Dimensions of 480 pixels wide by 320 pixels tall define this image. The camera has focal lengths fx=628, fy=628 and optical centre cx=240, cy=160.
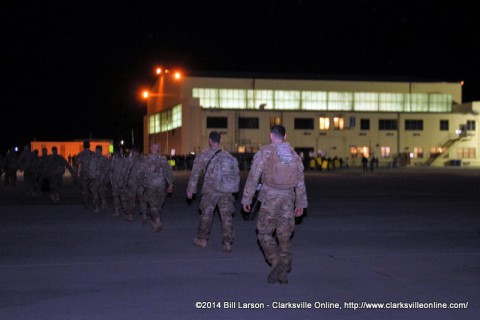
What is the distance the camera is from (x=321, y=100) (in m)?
77.6

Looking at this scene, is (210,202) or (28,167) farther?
(28,167)

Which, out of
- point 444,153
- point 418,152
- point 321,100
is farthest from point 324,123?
point 444,153

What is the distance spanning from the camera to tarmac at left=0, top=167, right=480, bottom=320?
662cm

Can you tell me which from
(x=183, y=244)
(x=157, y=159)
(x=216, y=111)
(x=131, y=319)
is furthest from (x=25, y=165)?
(x=216, y=111)

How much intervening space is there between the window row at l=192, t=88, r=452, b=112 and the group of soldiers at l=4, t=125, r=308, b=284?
57.1m

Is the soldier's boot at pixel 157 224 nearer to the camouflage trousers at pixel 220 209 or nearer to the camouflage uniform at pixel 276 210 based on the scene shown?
the camouflage trousers at pixel 220 209

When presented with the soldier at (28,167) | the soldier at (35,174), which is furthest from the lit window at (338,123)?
the soldier at (35,174)

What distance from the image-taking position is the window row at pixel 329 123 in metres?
72.7

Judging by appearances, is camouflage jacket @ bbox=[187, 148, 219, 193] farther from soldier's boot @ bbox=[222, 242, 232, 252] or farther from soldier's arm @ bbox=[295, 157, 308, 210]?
soldier's arm @ bbox=[295, 157, 308, 210]

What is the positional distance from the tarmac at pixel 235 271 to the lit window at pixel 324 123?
199 feet

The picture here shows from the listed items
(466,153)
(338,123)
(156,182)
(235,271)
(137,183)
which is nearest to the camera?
(235,271)

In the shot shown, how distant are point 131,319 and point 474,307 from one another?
3614mm

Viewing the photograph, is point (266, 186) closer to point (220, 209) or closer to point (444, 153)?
point (220, 209)

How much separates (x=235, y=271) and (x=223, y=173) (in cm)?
225
